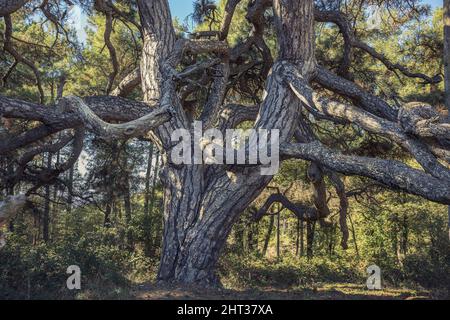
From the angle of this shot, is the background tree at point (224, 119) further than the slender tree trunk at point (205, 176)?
No

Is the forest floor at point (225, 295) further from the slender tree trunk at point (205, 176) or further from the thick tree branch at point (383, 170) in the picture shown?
the thick tree branch at point (383, 170)

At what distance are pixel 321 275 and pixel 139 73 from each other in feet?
18.7

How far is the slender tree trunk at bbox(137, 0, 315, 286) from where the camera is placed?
259 inches

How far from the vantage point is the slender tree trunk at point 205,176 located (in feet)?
21.6

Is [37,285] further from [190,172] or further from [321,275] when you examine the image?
[321,275]

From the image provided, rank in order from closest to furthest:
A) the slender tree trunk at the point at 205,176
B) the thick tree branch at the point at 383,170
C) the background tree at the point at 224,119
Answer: the thick tree branch at the point at 383,170, the background tree at the point at 224,119, the slender tree trunk at the point at 205,176

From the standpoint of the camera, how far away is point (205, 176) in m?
7.09

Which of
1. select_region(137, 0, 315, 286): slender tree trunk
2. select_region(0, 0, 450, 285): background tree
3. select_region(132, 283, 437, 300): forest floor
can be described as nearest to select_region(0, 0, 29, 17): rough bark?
select_region(0, 0, 450, 285): background tree

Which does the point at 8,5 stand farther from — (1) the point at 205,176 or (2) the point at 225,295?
(2) the point at 225,295

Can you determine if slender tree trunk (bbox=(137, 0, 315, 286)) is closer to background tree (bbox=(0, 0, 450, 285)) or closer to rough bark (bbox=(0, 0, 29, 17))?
background tree (bbox=(0, 0, 450, 285))

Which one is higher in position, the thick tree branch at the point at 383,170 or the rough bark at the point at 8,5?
the rough bark at the point at 8,5

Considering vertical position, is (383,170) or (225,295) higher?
(383,170)

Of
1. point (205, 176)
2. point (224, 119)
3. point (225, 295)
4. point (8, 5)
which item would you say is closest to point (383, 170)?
point (225, 295)

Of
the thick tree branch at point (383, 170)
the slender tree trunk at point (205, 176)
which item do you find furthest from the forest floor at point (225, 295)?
the thick tree branch at point (383, 170)
